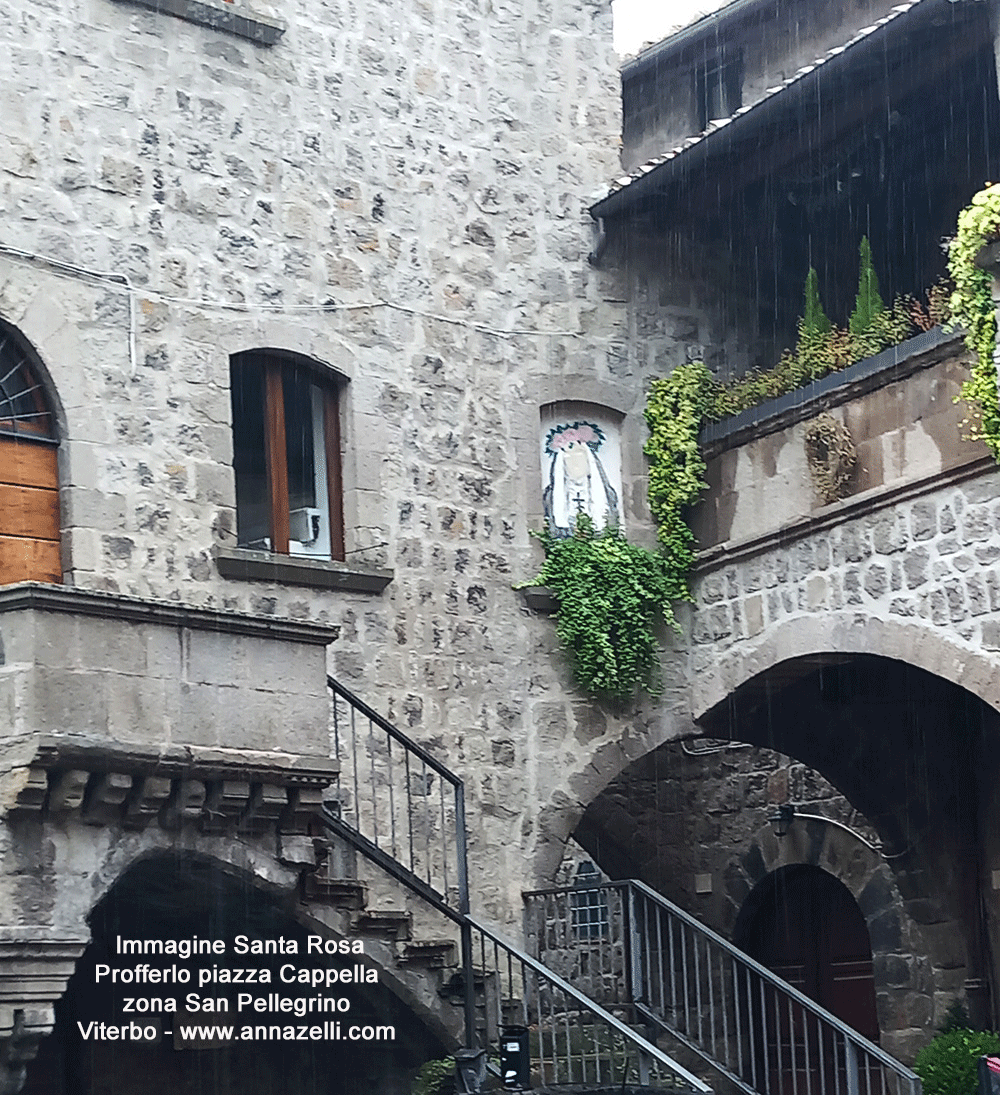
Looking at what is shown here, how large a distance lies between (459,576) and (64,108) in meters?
3.73

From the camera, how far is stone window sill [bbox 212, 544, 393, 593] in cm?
1270

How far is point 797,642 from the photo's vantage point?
43.2ft

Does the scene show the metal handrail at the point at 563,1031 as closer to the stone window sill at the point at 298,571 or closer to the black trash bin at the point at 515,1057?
the black trash bin at the point at 515,1057

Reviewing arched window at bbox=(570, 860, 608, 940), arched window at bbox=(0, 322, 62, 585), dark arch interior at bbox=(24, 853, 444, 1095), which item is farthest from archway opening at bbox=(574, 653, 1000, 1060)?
arched window at bbox=(0, 322, 62, 585)

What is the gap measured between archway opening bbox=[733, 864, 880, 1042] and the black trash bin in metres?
4.82

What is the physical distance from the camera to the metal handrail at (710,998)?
12664 mm

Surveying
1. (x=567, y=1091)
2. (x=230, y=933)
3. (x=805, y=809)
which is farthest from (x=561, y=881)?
(x=567, y=1091)

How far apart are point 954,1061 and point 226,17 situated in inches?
312

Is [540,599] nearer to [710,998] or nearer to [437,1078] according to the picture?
[710,998]

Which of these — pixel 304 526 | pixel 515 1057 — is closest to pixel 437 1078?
pixel 515 1057

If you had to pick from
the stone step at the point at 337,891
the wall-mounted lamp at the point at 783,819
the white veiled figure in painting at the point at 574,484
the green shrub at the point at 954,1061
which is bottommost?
the green shrub at the point at 954,1061

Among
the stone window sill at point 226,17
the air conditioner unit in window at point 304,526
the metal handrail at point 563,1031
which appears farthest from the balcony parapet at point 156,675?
the stone window sill at point 226,17

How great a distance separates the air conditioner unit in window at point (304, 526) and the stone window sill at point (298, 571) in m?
0.20

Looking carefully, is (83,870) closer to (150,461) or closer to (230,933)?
(230,933)
